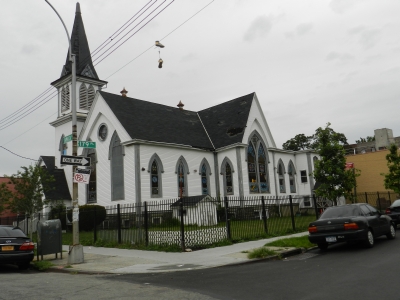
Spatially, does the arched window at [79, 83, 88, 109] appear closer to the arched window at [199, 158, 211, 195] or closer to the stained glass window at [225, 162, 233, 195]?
the arched window at [199, 158, 211, 195]

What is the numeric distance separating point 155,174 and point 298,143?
164ft

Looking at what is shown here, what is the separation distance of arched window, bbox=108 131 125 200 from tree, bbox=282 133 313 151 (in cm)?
4891

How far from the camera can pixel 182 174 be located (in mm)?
28750

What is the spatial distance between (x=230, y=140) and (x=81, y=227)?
13472mm

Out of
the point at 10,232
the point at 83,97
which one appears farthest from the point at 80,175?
the point at 83,97

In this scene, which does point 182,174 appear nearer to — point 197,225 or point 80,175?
point 197,225

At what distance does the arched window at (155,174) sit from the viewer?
26.5m

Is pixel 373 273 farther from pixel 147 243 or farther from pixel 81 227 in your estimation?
pixel 81 227

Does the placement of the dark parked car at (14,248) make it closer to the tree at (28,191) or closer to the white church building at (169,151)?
the tree at (28,191)

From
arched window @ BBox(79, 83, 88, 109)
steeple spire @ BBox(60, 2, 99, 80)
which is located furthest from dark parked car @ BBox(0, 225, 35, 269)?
steeple spire @ BBox(60, 2, 99, 80)

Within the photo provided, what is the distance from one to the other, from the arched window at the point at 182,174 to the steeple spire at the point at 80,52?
45.0 feet

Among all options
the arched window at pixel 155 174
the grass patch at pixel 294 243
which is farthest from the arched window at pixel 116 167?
the grass patch at pixel 294 243

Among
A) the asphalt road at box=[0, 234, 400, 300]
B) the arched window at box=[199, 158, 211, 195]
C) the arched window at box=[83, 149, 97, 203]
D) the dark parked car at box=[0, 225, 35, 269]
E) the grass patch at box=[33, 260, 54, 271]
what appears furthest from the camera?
the arched window at box=[199, 158, 211, 195]

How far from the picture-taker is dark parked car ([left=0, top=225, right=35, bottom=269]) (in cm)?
1148
